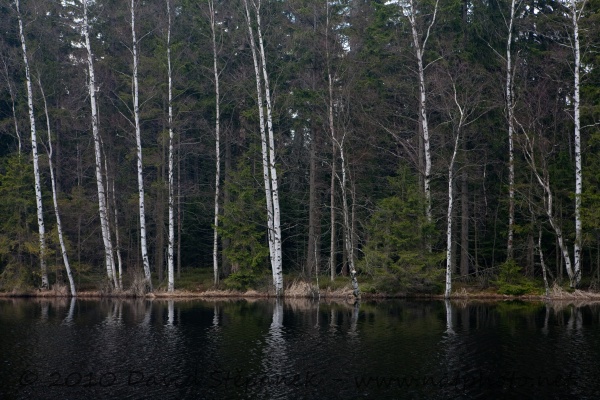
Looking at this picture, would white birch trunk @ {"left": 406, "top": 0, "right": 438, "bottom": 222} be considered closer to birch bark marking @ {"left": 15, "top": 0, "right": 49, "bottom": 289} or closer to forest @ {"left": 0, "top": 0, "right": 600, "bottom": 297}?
forest @ {"left": 0, "top": 0, "right": 600, "bottom": 297}

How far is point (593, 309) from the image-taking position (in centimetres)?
2695

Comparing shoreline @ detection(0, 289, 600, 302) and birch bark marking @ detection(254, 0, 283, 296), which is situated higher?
birch bark marking @ detection(254, 0, 283, 296)

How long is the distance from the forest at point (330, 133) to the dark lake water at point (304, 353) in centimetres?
660

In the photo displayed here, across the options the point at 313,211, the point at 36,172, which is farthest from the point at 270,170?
the point at 36,172

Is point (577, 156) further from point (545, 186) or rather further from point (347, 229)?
point (347, 229)

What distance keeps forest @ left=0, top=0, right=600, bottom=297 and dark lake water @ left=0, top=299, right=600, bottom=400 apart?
660 centimetres

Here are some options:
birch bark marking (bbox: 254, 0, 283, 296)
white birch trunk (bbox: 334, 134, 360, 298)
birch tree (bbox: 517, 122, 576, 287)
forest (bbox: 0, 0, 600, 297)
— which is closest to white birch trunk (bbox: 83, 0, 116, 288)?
forest (bbox: 0, 0, 600, 297)

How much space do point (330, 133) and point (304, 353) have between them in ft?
63.4

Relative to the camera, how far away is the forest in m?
33.4

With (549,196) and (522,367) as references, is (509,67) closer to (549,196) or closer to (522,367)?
(549,196)

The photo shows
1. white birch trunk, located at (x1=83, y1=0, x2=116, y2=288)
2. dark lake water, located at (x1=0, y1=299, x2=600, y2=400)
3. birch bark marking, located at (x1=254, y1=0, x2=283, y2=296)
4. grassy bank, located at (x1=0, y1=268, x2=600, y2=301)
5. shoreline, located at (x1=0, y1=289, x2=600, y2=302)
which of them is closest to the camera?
dark lake water, located at (x1=0, y1=299, x2=600, y2=400)

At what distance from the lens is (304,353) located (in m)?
18.4

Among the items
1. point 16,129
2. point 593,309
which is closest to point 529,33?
point 593,309

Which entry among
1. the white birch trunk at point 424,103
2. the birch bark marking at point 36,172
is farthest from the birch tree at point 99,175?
the white birch trunk at point 424,103
